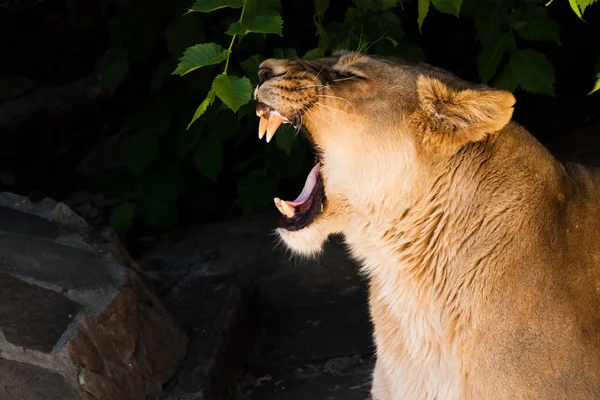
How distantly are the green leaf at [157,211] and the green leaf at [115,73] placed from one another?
619mm

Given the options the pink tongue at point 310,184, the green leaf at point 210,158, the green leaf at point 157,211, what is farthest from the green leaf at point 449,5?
the green leaf at point 157,211

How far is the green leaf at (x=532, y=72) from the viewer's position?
426 centimetres

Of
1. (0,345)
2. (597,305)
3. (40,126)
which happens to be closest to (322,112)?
(597,305)

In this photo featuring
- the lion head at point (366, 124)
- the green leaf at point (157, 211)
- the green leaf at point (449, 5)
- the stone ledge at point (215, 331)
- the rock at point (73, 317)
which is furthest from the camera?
the green leaf at point (157, 211)

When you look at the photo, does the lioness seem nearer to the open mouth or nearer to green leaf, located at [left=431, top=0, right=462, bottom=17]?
the open mouth

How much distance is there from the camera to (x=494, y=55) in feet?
14.1

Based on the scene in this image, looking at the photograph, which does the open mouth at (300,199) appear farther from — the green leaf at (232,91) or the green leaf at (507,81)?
the green leaf at (507,81)

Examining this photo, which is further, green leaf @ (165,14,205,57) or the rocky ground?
green leaf @ (165,14,205,57)

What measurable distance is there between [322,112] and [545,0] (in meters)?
1.96

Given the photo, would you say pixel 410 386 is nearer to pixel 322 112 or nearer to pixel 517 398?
pixel 517 398

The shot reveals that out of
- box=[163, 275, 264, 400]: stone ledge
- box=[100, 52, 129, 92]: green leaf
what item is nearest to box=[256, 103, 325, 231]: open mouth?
box=[163, 275, 264, 400]: stone ledge

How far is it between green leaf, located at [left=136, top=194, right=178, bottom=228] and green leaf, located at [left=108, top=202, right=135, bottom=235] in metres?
0.06

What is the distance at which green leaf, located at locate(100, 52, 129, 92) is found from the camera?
5.13 metres

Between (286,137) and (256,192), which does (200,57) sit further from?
(256,192)
